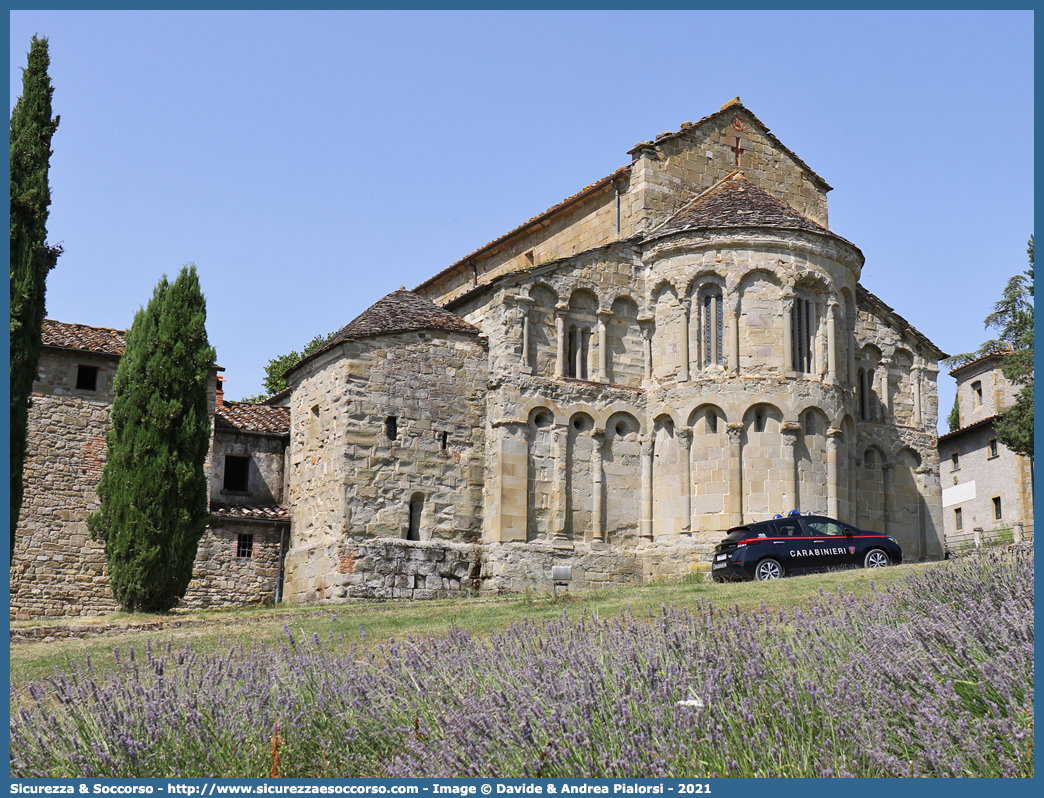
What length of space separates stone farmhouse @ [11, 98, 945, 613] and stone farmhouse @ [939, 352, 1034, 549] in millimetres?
17008

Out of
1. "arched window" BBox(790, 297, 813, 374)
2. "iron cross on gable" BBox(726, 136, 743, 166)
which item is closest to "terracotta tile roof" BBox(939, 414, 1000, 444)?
"iron cross on gable" BBox(726, 136, 743, 166)

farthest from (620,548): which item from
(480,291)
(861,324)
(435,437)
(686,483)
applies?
(861,324)

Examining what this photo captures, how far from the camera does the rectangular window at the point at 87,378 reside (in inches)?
1145

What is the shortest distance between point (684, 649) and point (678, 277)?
20409mm

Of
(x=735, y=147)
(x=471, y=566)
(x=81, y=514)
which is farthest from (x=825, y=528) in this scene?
(x=81, y=514)

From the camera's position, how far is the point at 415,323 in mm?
28156

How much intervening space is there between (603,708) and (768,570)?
1545 cm

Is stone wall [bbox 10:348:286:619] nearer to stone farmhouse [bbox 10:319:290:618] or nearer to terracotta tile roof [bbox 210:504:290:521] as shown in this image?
stone farmhouse [bbox 10:319:290:618]

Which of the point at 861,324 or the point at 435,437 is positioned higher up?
the point at 861,324

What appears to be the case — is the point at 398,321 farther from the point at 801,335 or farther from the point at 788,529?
the point at 788,529

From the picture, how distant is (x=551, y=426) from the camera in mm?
28219

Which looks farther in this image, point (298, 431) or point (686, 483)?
point (298, 431)

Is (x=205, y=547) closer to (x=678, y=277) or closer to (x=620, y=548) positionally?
(x=620, y=548)

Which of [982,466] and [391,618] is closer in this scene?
[391,618]
